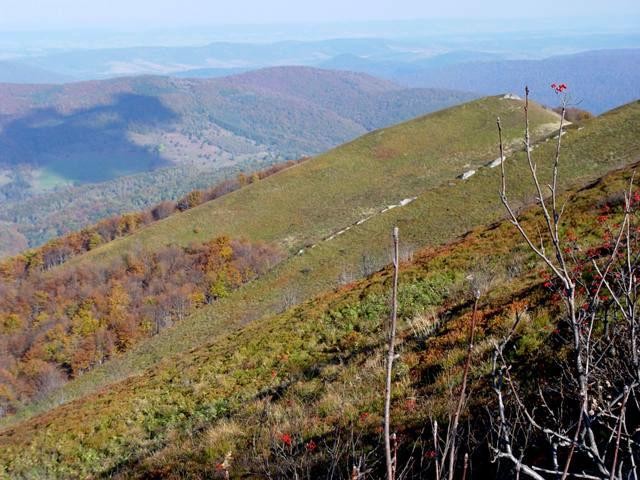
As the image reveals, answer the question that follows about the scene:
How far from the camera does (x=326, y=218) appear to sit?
44500 millimetres

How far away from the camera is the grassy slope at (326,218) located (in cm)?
2936

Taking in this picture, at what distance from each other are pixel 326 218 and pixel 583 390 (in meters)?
42.6

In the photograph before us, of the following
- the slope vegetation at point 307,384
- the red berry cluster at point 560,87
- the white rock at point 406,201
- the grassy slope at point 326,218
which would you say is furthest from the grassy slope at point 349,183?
the red berry cluster at point 560,87

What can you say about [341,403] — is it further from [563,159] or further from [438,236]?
[563,159]

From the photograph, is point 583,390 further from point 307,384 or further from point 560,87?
point 307,384

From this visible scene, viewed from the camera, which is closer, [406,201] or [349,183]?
[406,201]

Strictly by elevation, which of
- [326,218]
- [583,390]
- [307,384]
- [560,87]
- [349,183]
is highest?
[560,87]

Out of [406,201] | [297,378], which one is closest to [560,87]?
[297,378]

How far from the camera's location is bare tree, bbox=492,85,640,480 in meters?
2.11

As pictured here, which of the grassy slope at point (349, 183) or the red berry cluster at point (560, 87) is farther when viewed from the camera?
the grassy slope at point (349, 183)

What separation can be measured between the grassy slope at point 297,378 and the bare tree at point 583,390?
66.3 inches

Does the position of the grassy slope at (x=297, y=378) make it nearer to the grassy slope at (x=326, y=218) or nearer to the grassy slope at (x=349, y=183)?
the grassy slope at (x=326, y=218)

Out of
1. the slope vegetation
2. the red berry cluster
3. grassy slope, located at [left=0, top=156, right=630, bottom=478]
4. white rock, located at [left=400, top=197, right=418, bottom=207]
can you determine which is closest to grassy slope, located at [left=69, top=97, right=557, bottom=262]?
white rock, located at [left=400, top=197, right=418, bottom=207]

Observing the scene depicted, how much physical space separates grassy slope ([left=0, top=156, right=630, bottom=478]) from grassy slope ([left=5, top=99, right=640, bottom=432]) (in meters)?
9.64
